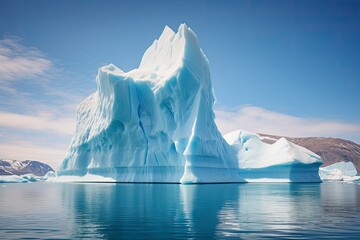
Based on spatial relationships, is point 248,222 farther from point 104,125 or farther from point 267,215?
point 104,125

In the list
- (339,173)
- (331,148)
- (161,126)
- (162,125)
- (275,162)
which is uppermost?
(331,148)

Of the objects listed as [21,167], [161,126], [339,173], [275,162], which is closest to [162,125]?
[161,126]

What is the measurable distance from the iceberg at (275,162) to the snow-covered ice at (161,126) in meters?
6.53

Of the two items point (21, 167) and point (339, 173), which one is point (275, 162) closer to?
point (339, 173)

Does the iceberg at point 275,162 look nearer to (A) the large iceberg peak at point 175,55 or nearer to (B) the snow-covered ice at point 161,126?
(B) the snow-covered ice at point 161,126

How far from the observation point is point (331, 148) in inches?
4530

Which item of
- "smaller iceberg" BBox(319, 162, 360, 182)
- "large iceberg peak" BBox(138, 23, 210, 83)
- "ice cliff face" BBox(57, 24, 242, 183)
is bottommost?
"smaller iceberg" BBox(319, 162, 360, 182)

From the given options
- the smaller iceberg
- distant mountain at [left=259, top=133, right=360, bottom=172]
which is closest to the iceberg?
the smaller iceberg

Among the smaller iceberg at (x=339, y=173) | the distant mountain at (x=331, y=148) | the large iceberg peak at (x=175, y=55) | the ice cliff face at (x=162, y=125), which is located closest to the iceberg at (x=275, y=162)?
the ice cliff face at (x=162, y=125)

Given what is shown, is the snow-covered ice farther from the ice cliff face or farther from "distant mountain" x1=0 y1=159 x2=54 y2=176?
"distant mountain" x1=0 y1=159 x2=54 y2=176

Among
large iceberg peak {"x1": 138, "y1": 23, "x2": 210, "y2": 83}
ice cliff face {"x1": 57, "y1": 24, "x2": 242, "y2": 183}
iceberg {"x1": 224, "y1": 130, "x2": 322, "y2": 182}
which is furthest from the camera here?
iceberg {"x1": 224, "y1": 130, "x2": 322, "y2": 182}

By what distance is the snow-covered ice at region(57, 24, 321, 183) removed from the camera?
1428 inches

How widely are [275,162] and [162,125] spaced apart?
1670 centimetres

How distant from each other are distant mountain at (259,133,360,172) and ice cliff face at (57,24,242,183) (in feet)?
243
